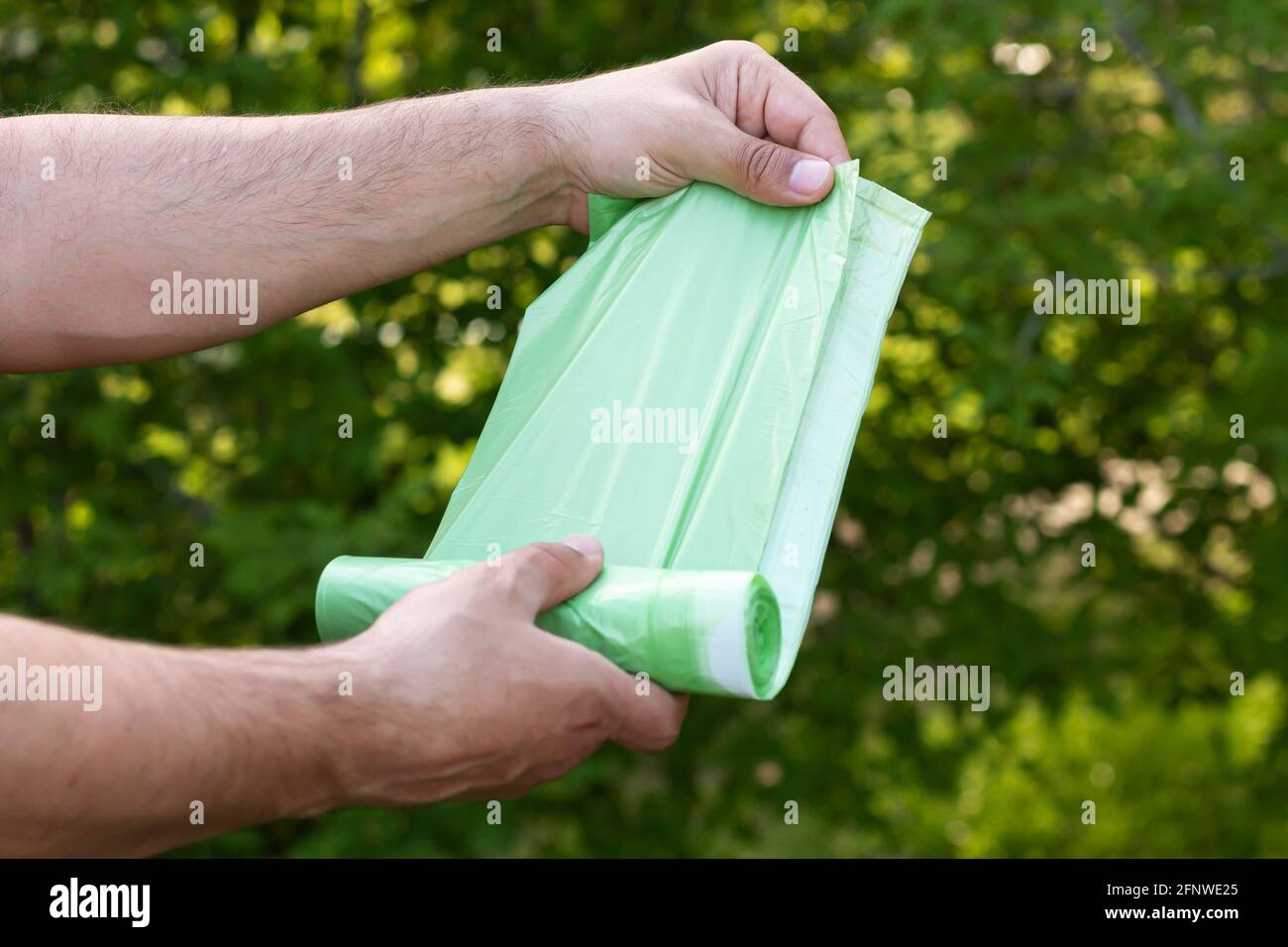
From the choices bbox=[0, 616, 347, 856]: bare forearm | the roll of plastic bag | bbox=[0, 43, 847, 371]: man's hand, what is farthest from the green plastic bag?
bbox=[0, 616, 347, 856]: bare forearm

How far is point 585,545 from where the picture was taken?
4.80ft

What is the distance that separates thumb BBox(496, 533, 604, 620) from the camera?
1.36 metres

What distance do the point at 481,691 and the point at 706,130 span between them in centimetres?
86

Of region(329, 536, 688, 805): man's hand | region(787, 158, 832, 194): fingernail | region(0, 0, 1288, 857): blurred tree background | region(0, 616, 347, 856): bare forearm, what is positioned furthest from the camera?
region(0, 0, 1288, 857): blurred tree background

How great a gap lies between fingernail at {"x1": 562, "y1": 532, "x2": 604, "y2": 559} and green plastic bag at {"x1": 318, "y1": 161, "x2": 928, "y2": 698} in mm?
27

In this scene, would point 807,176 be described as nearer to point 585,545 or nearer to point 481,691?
point 585,545

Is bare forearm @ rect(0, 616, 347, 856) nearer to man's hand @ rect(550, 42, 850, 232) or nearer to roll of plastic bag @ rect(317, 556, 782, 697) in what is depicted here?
roll of plastic bag @ rect(317, 556, 782, 697)

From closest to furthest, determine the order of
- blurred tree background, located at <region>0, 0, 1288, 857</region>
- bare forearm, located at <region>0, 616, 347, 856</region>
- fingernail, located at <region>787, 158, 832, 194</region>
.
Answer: bare forearm, located at <region>0, 616, 347, 856</region> < fingernail, located at <region>787, 158, 832, 194</region> < blurred tree background, located at <region>0, 0, 1288, 857</region>

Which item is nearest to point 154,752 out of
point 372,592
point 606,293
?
point 372,592

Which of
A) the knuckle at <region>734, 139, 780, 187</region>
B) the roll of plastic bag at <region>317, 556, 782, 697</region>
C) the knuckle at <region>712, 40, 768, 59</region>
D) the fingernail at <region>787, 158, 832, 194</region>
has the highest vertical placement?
the knuckle at <region>712, 40, 768, 59</region>

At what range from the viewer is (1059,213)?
2498mm

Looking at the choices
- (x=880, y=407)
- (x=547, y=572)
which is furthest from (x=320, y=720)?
(x=880, y=407)

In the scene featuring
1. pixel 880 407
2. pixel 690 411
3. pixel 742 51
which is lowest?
pixel 690 411

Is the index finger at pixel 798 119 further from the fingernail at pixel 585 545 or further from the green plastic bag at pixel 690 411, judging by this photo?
the fingernail at pixel 585 545
